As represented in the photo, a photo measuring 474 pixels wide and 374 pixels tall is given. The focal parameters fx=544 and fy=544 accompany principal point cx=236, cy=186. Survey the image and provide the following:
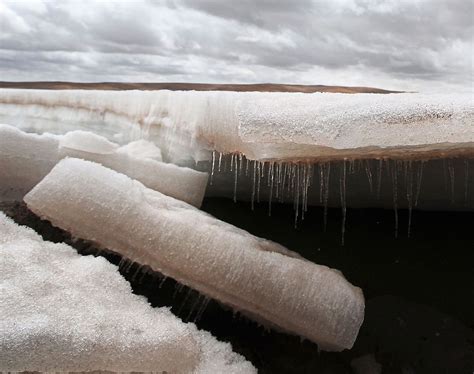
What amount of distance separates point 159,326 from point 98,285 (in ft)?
0.79

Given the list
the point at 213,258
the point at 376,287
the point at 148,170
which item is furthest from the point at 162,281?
the point at 376,287

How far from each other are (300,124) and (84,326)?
820 millimetres

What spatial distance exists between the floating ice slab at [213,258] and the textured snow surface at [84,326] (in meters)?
0.13

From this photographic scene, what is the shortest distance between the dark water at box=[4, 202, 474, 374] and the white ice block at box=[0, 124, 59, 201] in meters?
0.13

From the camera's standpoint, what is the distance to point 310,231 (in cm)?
235

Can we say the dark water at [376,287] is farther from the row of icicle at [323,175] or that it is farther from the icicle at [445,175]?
→ the icicle at [445,175]

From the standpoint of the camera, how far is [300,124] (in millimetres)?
1613

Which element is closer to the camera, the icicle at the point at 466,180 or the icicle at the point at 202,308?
the icicle at the point at 202,308

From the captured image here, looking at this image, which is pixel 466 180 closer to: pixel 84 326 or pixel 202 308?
pixel 202 308

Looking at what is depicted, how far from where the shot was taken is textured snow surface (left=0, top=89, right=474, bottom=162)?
1.56 metres

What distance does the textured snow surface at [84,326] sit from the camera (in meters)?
1.25

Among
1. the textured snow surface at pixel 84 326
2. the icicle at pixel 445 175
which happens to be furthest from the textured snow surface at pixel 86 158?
the icicle at pixel 445 175

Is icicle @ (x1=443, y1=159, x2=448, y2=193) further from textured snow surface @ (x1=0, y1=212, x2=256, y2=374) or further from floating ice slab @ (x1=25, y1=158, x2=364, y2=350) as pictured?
textured snow surface @ (x1=0, y1=212, x2=256, y2=374)

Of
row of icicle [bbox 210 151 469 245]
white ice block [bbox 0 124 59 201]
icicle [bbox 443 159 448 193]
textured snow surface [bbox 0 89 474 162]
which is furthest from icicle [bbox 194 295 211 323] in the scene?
icicle [bbox 443 159 448 193]
